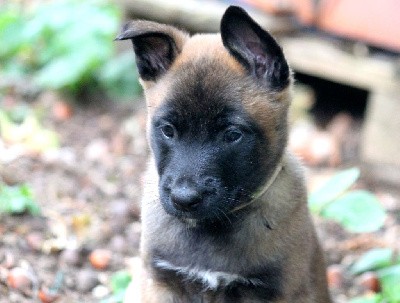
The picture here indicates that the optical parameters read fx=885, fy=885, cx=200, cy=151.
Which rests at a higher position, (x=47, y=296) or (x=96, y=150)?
(x=47, y=296)

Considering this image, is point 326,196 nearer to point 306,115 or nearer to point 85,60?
point 306,115

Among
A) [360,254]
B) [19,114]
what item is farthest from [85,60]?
[360,254]

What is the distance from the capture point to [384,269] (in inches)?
204

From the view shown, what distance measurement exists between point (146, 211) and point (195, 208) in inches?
22.5

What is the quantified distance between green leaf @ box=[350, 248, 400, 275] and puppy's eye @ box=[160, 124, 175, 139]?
6.22ft

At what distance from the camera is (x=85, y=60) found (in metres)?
7.73

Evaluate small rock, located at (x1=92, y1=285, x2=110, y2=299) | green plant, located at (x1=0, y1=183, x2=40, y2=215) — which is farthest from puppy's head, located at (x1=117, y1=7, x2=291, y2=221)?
green plant, located at (x1=0, y1=183, x2=40, y2=215)

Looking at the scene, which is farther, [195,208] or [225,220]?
[225,220]

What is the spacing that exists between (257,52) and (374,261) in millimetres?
1864

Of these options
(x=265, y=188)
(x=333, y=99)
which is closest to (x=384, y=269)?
(x=265, y=188)

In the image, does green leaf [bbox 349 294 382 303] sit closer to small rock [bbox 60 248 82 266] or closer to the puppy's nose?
the puppy's nose

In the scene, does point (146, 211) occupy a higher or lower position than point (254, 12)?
higher

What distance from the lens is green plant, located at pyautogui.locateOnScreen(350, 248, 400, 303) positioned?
4.84 metres

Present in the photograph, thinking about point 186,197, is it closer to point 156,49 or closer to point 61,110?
point 156,49
